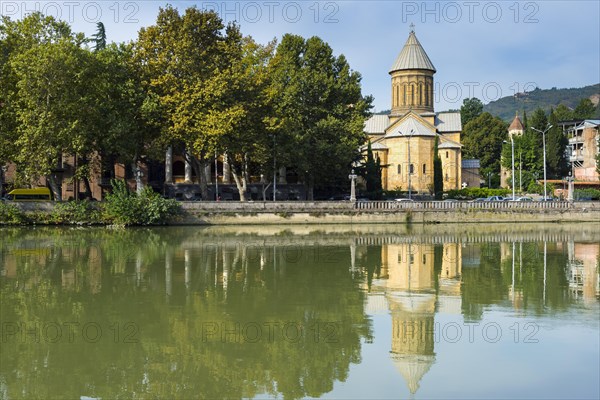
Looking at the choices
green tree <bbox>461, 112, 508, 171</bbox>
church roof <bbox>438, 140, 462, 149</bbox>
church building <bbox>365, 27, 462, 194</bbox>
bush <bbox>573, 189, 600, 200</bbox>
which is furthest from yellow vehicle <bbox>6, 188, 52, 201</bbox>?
green tree <bbox>461, 112, 508, 171</bbox>

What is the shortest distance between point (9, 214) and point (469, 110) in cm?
8885

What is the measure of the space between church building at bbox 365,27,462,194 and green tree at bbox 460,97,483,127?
33.2 m

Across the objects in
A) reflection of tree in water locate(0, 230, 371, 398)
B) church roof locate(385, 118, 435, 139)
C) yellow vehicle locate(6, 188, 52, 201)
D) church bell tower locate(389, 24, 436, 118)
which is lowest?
reflection of tree in water locate(0, 230, 371, 398)

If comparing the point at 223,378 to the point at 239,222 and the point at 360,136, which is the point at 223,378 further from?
the point at 360,136

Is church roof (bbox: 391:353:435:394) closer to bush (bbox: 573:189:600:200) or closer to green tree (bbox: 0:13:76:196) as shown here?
green tree (bbox: 0:13:76:196)

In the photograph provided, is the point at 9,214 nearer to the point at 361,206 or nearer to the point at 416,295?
the point at 361,206

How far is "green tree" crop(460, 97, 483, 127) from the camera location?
111875 millimetres

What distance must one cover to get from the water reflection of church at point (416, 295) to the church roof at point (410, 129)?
40.2 m

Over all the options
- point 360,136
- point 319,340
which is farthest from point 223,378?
point 360,136

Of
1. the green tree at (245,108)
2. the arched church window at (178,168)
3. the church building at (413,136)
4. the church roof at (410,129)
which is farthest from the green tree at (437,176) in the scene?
the arched church window at (178,168)

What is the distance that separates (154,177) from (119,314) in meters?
47.8

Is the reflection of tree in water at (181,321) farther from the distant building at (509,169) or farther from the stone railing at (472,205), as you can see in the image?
the distant building at (509,169)

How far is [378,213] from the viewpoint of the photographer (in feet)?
158

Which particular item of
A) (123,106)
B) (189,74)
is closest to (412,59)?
(189,74)
